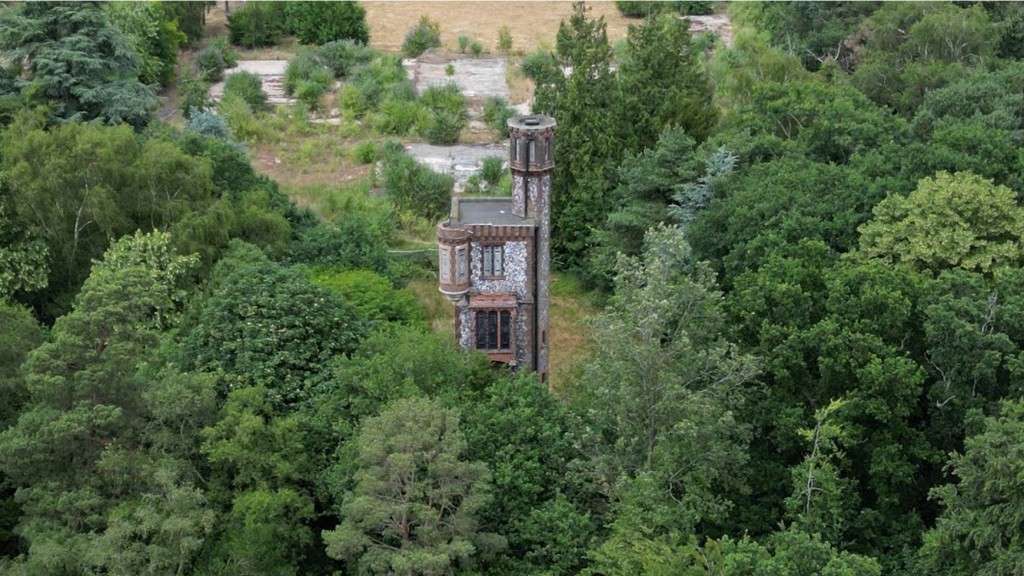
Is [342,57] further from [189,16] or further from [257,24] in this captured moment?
[189,16]

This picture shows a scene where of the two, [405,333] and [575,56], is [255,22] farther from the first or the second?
[405,333]

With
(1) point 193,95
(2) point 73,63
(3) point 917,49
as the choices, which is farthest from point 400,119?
(3) point 917,49

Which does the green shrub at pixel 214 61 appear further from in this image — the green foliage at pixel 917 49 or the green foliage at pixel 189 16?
the green foliage at pixel 917 49

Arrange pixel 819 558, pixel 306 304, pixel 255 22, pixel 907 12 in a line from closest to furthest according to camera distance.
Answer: pixel 819 558, pixel 306 304, pixel 907 12, pixel 255 22

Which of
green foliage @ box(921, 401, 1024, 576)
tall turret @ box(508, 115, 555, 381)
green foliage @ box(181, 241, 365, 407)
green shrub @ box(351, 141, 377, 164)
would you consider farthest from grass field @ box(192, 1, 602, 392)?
green foliage @ box(921, 401, 1024, 576)

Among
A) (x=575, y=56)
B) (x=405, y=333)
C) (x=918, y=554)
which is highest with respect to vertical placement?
(x=575, y=56)

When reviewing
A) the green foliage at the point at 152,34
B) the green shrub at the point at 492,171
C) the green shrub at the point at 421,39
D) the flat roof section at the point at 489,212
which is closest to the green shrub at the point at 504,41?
the green shrub at the point at 421,39

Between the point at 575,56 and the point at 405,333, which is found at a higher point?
the point at 575,56

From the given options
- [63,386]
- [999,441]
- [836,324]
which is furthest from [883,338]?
[63,386]
